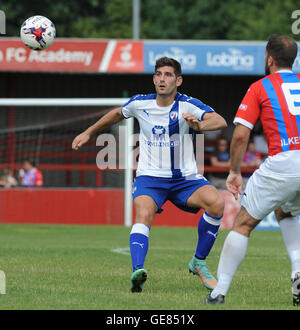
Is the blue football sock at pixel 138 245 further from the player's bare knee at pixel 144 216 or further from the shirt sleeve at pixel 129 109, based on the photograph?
the shirt sleeve at pixel 129 109

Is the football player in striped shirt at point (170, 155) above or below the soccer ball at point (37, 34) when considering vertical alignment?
below

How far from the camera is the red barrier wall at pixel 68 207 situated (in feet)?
59.5

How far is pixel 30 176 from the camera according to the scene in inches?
738

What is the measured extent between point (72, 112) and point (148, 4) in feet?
66.3

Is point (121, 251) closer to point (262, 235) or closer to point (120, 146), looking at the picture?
point (262, 235)

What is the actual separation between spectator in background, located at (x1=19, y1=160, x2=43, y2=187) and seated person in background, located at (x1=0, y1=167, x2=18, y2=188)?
0.19 metres

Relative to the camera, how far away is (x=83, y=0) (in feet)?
133

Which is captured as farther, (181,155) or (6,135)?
(6,135)

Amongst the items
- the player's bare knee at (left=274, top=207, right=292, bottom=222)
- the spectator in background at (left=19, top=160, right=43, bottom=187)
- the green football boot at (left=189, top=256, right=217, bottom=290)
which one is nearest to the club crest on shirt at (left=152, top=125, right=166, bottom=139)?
the green football boot at (left=189, top=256, right=217, bottom=290)

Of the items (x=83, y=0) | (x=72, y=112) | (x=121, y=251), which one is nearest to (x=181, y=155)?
(x=121, y=251)

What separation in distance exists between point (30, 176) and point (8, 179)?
1.62 ft

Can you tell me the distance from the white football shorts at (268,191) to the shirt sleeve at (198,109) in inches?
60.2

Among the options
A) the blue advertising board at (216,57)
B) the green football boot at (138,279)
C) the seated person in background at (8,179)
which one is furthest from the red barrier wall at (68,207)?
the green football boot at (138,279)
